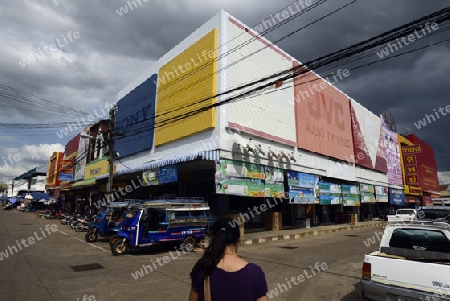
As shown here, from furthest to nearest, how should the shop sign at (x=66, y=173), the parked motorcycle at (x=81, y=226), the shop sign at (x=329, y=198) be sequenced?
the shop sign at (x=66, y=173) < the shop sign at (x=329, y=198) < the parked motorcycle at (x=81, y=226)

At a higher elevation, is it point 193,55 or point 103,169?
point 193,55

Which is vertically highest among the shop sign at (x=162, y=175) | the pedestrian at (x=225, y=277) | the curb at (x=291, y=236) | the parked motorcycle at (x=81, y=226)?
the shop sign at (x=162, y=175)

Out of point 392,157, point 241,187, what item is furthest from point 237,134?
point 392,157

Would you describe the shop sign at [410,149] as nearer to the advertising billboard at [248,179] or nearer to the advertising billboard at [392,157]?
the advertising billboard at [392,157]

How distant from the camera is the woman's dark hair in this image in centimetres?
211

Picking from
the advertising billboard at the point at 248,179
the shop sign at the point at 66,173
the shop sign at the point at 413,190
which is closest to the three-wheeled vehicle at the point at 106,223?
the advertising billboard at the point at 248,179

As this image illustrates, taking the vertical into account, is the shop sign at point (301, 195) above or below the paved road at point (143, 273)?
above

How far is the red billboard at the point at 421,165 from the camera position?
132ft

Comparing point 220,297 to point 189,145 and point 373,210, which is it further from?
point 373,210

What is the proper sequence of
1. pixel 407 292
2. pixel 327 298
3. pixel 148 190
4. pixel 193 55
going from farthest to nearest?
1. pixel 148 190
2. pixel 193 55
3. pixel 327 298
4. pixel 407 292

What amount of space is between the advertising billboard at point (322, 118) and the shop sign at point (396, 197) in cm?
1168

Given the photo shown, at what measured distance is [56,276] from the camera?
7.50m

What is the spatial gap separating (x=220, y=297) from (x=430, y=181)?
57.2 meters

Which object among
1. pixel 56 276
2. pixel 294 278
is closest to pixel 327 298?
pixel 294 278
